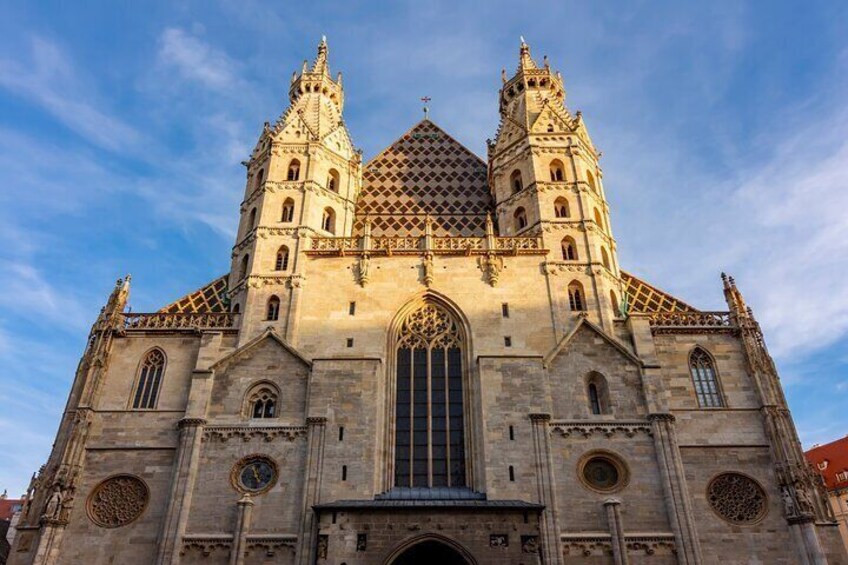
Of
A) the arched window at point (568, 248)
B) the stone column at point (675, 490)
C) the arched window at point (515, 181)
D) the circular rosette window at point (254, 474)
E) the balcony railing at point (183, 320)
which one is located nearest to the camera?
the stone column at point (675, 490)

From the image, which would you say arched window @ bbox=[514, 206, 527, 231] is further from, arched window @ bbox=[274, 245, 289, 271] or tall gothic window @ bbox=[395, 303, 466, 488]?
arched window @ bbox=[274, 245, 289, 271]

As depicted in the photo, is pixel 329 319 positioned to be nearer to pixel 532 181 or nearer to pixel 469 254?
pixel 469 254

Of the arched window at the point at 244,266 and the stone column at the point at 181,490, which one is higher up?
the arched window at the point at 244,266

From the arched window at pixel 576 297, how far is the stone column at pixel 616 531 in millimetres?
6798

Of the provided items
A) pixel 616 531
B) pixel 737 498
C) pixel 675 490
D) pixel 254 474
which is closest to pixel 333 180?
pixel 254 474

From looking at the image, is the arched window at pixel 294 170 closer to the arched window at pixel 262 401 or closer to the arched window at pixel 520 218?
the arched window at pixel 520 218

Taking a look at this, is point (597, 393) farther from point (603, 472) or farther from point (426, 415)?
point (426, 415)

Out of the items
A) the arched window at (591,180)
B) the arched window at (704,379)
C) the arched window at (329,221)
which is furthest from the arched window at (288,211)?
the arched window at (704,379)

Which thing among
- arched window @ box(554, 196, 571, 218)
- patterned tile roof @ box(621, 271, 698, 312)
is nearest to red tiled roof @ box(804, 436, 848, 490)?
patterned tile roof @ box(621, 271, 698, 312)

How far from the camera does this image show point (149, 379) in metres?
21.1

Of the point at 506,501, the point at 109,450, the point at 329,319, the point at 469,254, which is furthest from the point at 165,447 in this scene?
the point at 469,254

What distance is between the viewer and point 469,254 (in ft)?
77.2

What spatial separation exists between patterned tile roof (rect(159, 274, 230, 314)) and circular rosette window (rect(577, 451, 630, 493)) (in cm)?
1368

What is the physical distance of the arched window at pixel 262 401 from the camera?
2039 cm
